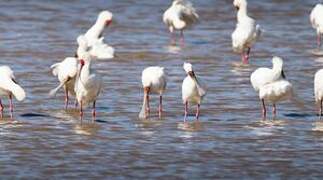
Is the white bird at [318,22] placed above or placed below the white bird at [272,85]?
above

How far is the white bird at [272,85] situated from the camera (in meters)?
14.9

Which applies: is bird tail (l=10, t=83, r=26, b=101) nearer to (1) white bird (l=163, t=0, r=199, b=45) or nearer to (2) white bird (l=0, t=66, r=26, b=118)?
(2) white bird (l=0, t=66, r=26, b=118)

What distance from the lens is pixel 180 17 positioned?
2256 cm

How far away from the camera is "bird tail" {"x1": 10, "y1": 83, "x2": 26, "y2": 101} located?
14.6 meters

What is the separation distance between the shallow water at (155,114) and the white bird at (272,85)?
0.84ft

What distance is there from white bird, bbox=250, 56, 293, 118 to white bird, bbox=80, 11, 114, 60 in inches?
196

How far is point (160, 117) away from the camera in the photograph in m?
15.0

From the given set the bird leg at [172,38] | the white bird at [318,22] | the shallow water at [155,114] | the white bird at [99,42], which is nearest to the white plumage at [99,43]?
the white bird at [99,42]

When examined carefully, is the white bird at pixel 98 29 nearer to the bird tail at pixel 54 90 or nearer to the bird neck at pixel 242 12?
the bird neck at pixel 242 12

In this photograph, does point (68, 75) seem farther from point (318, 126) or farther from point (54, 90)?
point (318, 126)

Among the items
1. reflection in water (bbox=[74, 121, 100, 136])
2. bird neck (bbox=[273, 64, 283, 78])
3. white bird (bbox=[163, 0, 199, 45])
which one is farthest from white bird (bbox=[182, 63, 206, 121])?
white bird (bbox=[163, 0, 199, 45])

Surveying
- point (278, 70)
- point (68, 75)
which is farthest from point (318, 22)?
point (68, 75)

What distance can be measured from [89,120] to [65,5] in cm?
1231

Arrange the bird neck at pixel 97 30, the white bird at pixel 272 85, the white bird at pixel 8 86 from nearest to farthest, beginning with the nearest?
the white bird at pixel 8 86, the white bird at pixel 272 85, the bird neck at pixel 97 30
